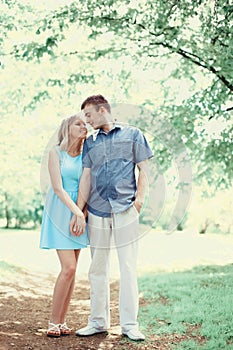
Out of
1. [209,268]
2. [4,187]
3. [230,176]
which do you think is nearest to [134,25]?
[230,176]

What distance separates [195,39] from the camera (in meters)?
7.75

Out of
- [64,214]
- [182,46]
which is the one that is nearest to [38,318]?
[64,214]

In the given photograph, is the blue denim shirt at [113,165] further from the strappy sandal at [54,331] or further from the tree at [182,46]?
the tree at [182,46]

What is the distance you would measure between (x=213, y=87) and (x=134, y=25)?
1377 millimetres

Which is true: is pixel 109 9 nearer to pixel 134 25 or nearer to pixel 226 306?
pixel 134 25

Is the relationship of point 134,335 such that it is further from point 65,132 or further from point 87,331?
point 65,132

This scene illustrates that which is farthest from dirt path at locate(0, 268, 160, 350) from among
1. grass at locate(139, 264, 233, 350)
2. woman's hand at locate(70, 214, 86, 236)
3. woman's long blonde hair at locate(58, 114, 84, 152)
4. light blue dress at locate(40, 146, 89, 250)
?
woman's long blonde hair at locate(58, 114, 84, 152)

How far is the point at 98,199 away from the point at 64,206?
0.28 metres

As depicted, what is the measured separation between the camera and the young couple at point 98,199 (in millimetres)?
4348

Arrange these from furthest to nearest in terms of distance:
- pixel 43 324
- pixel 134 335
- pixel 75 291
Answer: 1. pixel 75 291
2. pixel 43 324
3. pixel 134 335

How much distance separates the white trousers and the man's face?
0.68 metres

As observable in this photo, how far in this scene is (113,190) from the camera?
434cm

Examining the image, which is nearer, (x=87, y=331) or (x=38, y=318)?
→ (x=87, y=331)

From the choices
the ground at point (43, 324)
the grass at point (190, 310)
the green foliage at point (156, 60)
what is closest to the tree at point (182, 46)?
the green foliage at point (156, 60)
